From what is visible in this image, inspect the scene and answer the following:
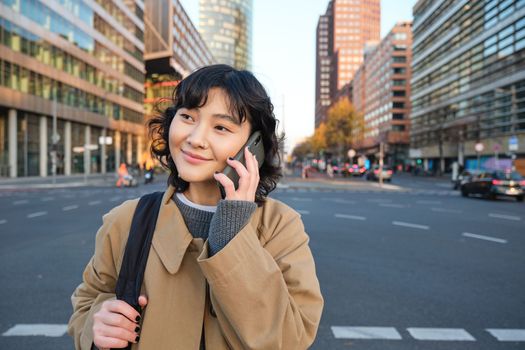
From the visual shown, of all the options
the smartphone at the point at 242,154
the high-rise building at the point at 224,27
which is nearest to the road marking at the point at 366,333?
the smartphone at the point at 242,154

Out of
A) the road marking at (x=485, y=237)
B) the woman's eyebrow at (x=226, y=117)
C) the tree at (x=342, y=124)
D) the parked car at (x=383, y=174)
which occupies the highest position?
the tree at (x=342, y=124)

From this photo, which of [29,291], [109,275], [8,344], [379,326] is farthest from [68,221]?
[109,275]

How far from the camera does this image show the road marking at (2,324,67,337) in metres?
3.43

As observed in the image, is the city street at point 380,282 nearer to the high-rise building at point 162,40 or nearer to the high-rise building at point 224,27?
the high-rise building at point 162,40

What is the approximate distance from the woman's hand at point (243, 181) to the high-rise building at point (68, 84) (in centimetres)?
3039

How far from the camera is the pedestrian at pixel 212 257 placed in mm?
1115

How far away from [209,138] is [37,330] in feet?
10.4

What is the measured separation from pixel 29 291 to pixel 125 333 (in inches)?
166

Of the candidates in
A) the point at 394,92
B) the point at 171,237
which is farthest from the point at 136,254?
the point at 394,92

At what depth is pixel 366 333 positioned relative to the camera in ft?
Answer: 11.6

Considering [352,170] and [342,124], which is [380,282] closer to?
[352,170]

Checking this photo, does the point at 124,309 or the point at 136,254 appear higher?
the point at 136,254

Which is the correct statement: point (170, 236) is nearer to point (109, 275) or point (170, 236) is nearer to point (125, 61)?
point (109, 275)

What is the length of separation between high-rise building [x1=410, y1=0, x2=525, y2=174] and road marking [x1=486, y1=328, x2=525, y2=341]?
26.2m
